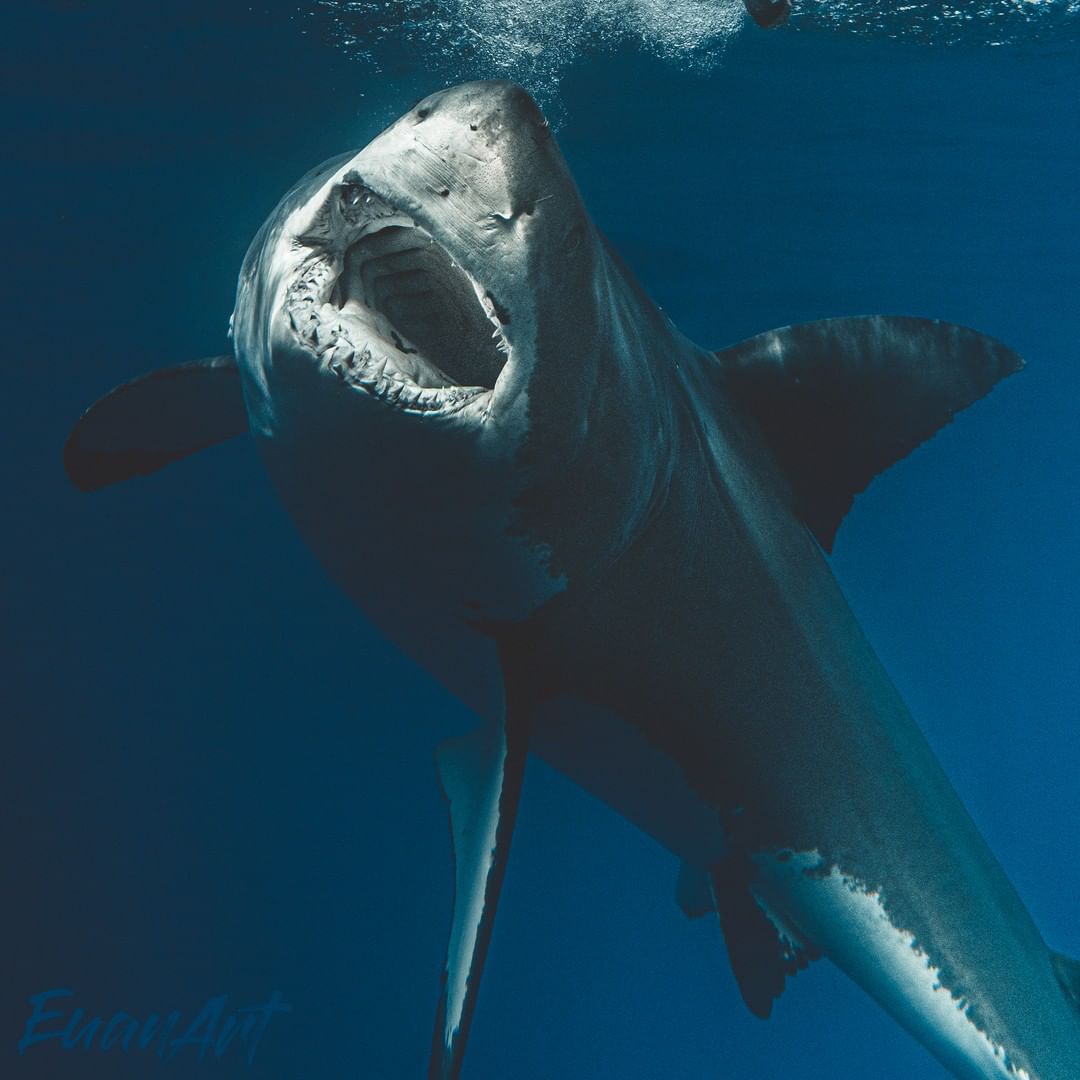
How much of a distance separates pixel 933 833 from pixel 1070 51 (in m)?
9.85

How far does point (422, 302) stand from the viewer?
264cm

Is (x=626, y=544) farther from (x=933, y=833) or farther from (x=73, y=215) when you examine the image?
(x=73, y=215)

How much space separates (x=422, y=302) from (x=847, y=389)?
2511mm

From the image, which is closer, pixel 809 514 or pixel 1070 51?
pixel 809 514

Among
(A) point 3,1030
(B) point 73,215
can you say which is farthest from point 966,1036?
A: (A) point 3,1030

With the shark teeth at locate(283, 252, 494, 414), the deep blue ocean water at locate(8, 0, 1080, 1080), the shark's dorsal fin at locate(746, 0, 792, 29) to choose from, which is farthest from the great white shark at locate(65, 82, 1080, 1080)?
the deep blue ocean water at locate(8, 0, 1080, 1080)

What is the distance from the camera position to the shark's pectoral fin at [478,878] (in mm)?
3207

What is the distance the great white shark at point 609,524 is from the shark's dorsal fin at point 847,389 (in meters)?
0.02

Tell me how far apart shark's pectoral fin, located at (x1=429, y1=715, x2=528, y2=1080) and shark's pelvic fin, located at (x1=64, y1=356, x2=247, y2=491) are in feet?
7.45

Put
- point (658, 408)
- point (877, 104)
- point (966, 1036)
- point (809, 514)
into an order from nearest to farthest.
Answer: point (658, 408)
point (809, 514)
point (966, 1036)
point (877, 104)

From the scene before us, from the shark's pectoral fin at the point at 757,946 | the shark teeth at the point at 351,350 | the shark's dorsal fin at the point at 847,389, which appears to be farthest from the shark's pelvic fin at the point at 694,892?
the shark teeth at the point at 351,350

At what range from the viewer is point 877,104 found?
37.1 ft

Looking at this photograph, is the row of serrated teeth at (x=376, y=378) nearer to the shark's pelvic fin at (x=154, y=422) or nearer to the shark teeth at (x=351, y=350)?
the shark teeth at (x=351, y=350)

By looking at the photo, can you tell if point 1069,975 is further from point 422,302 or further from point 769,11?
point 769,11
